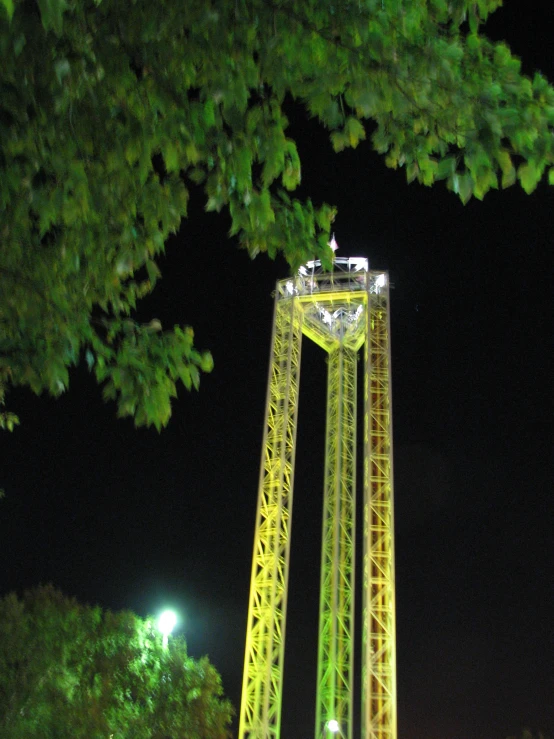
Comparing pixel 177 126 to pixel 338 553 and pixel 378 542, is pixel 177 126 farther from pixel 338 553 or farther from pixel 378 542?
pixel 338 553

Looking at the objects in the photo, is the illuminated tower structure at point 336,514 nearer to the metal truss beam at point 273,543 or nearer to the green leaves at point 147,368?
the metal truss beam at point 273,543

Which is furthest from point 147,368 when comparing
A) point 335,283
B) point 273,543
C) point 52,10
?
point 335,283

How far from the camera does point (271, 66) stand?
482 cm

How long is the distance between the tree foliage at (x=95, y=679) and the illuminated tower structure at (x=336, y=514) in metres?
2.55

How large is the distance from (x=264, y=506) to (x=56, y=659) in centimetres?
734

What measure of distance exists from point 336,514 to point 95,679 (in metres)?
9.45

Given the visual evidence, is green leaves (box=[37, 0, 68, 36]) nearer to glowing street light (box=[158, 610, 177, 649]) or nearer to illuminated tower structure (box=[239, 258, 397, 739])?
glowing street light (box=[158, 610, 177, 649])

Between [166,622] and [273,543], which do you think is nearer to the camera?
[166,622]

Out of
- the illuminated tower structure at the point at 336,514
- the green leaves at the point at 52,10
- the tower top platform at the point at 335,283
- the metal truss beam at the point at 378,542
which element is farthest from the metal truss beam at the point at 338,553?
the green leaves at the point at 52,10

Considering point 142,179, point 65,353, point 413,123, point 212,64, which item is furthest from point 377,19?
point 65,353

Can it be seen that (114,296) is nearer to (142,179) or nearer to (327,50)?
(142,179)

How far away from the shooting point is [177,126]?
4.82 m

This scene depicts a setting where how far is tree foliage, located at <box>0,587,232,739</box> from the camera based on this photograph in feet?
51.6

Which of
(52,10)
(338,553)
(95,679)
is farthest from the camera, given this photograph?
(338,553)
